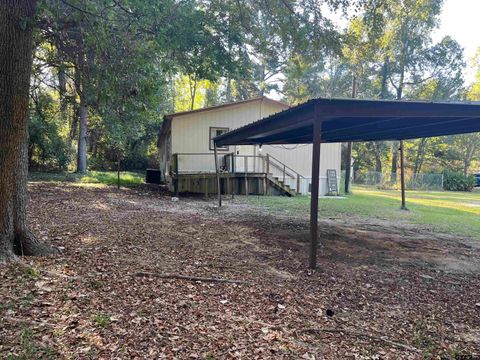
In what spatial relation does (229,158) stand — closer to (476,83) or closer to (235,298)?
(235,298)

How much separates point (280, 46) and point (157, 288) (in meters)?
7.25

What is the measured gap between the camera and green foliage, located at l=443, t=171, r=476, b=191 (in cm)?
2780

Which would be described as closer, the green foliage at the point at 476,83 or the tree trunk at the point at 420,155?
the green foliage at the point at 476,83

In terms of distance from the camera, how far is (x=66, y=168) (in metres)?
19.5

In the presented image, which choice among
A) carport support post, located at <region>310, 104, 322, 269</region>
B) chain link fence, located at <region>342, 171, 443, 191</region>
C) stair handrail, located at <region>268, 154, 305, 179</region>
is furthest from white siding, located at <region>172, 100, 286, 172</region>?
chain link fence, located at <region>342, 171, 443, 191</region>

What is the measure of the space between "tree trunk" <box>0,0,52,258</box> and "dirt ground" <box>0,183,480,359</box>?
2.12ft

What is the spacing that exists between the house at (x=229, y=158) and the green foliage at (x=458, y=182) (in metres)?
18.4

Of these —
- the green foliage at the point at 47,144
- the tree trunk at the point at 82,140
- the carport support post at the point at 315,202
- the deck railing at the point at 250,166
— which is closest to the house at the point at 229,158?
the deck railing at the point at 250,166

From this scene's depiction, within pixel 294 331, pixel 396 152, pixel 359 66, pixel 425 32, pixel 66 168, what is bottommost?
pixel 294 331

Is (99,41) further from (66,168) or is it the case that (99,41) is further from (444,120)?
(66,168)

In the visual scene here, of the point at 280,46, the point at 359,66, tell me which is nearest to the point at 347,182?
the point at 359,66

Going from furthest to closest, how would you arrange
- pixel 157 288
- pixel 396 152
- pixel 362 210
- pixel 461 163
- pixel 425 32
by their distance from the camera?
1. pixel 461 163
2. pixel 396 152
3. pixel 425 32
4. pixel 362 210
5. pixel 157 288

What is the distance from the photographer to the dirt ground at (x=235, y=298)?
265 cm

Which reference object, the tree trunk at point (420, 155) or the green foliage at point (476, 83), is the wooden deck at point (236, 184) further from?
the green foliage at point (476, 83)
